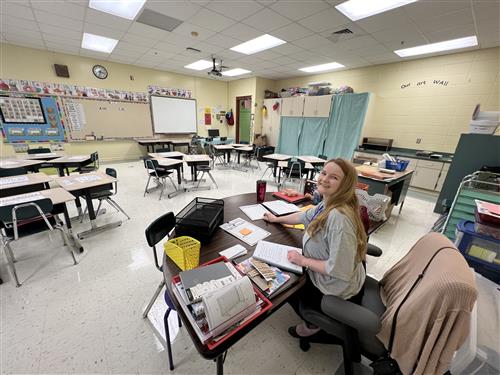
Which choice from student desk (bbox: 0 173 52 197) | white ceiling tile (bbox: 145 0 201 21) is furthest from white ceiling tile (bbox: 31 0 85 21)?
student desk (bbox: 0 173 52 197)

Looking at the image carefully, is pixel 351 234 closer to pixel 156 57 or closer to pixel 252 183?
pixel 252 183

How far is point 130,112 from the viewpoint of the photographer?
22.0 feet

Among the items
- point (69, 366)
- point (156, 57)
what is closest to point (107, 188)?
point (69, 366)

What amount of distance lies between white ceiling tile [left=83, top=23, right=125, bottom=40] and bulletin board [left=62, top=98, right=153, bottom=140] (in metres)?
2.56

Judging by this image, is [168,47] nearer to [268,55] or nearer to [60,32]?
[60,32]

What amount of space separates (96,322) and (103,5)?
429 centimetres

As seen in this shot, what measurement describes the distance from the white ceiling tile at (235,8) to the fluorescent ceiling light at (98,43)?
2931 mm

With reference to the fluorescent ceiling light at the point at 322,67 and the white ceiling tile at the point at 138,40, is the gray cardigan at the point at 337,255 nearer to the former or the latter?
the white ceiling tile at the point at 138,40

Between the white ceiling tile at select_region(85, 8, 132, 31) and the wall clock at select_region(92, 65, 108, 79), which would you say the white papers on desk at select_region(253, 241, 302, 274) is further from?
the wall clock at select_region(92, 65, 108, 79)

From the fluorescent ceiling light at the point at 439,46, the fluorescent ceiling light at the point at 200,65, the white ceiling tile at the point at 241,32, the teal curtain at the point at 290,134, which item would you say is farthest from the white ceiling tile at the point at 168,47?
the fluorescent ceiling light at the point at 439,46

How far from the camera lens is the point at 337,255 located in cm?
94

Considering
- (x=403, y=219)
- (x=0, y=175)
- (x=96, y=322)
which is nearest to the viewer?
(x=96, y=322)

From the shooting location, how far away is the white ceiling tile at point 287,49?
4371 mm

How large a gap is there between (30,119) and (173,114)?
383 centimetres
